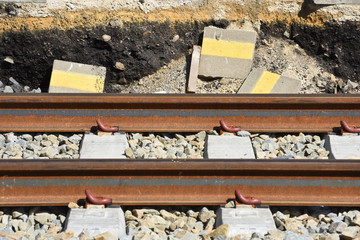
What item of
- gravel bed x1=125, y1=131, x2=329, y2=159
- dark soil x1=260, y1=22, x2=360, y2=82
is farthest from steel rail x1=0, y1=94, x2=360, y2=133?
dark soil x1=260, y1=22, x2=360, y2=82

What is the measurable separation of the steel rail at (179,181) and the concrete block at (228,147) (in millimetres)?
817

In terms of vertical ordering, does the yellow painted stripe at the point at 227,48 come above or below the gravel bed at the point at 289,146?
above

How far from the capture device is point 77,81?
859 centimetres

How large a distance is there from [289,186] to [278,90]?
9.62ft

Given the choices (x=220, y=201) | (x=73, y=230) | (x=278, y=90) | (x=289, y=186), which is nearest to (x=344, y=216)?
(x=289, y=186)

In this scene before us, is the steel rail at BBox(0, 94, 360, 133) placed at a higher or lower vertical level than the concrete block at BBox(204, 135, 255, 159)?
higher

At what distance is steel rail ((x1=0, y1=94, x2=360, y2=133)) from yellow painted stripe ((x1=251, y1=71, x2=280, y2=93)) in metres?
1.25

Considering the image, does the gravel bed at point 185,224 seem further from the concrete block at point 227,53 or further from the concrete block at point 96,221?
the concrete block at point 227,53

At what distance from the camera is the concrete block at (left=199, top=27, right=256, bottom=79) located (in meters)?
8.95

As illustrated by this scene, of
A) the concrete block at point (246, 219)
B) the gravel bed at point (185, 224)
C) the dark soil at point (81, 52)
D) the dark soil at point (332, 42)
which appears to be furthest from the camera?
the dark soil at point (332, 42)

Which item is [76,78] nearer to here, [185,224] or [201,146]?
[201,146]

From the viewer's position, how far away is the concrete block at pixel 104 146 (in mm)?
6605

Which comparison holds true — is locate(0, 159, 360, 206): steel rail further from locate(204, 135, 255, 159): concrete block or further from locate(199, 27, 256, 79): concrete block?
locate(199, 27, 256, 79): concrete block

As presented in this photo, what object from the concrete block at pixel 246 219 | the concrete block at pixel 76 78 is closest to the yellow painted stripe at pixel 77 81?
the concrete block at pixel 76 78
